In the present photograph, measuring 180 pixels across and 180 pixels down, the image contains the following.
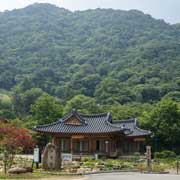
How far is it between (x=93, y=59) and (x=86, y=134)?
11442 centimetres

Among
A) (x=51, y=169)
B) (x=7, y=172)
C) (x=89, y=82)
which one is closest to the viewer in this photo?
(x=7, y=172)

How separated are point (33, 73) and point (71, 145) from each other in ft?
317

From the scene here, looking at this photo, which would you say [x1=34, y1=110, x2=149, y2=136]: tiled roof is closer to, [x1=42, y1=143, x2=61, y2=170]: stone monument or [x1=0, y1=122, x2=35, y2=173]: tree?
[x1=42, y1=143, x2=61, y2=170]: stone monument

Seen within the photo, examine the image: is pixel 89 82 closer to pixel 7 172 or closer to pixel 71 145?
pixel 71 145

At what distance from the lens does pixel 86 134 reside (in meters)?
48.2

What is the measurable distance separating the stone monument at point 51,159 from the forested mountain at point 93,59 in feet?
266

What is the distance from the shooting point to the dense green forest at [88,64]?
113 metres

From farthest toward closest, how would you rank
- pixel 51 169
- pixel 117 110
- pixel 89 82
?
pixel 89 82 < pixel 117 110 < pixel 51 169

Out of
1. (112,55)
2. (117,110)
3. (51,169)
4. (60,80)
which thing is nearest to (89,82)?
(60,80)

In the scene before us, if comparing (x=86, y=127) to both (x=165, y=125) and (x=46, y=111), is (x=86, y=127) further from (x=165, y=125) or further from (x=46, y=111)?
(x=46, y=111)

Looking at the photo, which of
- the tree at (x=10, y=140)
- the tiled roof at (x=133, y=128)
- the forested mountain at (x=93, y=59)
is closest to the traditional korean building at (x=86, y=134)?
the tiled roof at (x=133, y=128)

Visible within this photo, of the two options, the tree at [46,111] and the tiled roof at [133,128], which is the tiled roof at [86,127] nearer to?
the tiled roof at [133,128]

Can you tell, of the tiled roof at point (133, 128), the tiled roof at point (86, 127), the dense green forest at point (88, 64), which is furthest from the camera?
the dense green forest at point (88, 64)

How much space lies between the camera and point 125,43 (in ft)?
573
